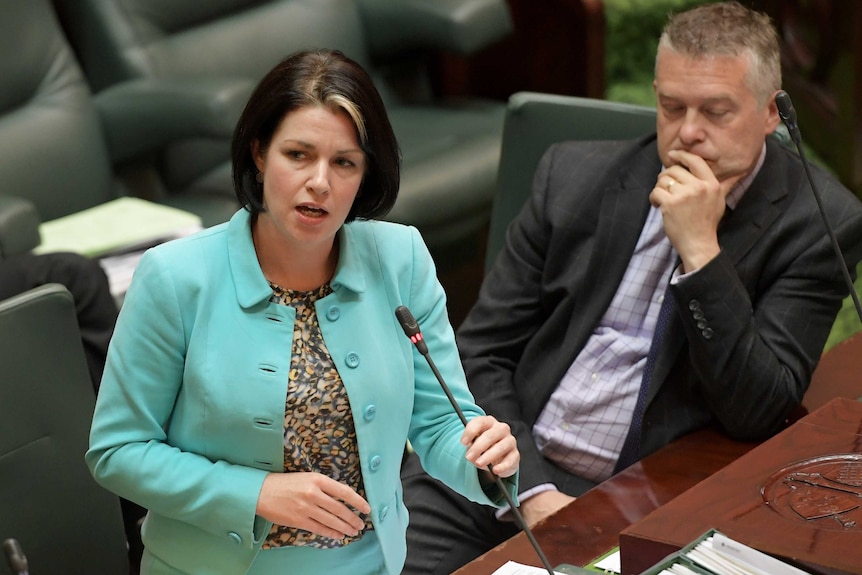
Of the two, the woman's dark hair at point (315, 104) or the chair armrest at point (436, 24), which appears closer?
the woman's dark hair at point (315, 104)

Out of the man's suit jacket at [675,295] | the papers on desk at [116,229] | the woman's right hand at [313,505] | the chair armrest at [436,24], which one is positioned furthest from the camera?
the chair armrest at [436,24]

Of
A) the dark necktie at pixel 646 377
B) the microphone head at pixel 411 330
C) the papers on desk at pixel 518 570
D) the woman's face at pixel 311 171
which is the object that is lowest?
the dark necktie at pixel 646 377

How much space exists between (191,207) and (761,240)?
1464 mm

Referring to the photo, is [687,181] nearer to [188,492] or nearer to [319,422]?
[319,422]

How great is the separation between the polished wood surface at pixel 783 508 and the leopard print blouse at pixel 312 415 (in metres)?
0.32

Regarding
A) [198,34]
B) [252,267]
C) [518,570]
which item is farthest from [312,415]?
[198,34]

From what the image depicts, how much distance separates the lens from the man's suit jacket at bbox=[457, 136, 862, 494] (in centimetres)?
180

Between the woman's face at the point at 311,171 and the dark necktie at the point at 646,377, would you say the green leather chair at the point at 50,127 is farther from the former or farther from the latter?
the woman's face at the point at 311,171

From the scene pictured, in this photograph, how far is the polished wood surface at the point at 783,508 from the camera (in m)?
1.26

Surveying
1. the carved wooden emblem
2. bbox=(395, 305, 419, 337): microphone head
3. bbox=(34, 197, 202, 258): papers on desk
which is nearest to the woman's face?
bbox=(395, 305, 419, 337): microphone head

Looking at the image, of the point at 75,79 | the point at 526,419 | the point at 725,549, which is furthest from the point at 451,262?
the point at 725,549

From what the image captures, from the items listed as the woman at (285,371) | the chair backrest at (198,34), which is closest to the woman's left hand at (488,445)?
the woman at (285,371)

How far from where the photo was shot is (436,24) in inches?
134

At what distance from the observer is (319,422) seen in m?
1.42
